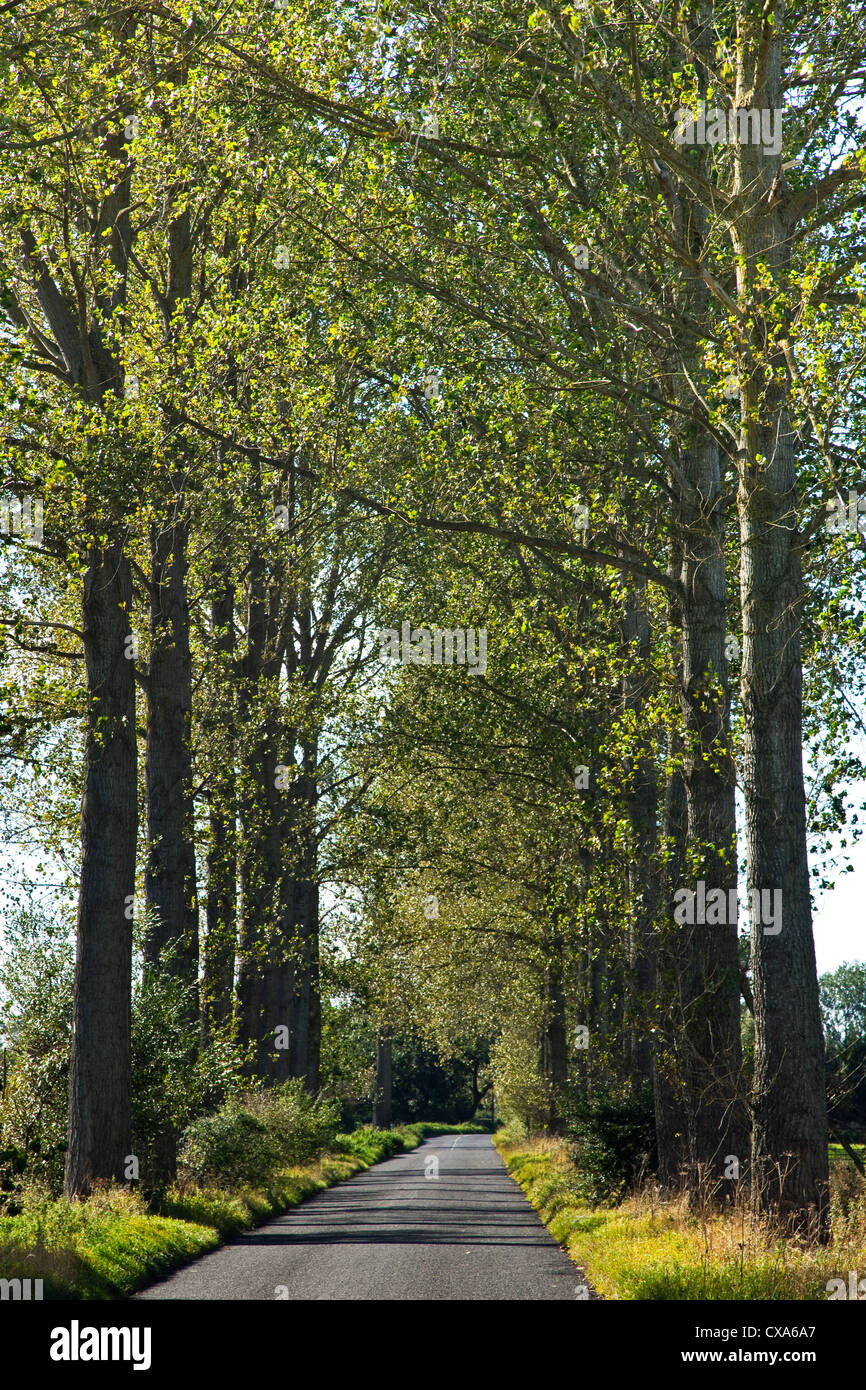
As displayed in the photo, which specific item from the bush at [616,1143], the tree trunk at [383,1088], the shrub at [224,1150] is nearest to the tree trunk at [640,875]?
the bush at [616,1143]

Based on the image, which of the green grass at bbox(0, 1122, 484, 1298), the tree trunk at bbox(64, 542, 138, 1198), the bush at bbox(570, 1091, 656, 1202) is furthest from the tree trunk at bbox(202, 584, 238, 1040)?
the bush at bbox(570, 1091, 656, 1202)

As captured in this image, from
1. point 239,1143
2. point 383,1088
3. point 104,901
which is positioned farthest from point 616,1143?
point 383,1088

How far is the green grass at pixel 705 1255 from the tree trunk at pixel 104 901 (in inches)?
231

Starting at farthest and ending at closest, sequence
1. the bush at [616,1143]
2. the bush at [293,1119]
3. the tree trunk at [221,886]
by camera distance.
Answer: the bush at [293,1119]
the tree trunk at [221,886]
the bush at [616,1143]

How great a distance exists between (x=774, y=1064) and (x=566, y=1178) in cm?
1310

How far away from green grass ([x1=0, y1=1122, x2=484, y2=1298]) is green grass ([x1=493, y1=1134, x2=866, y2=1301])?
14.1 feet

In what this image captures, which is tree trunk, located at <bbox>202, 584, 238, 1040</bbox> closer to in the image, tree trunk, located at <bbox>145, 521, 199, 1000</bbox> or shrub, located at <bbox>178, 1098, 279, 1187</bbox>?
shrub, located at <bbox>178, 1098, 279, 1187</bbox>

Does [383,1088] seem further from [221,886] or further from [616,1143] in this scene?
[616,1143]

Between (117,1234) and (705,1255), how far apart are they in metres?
6.15

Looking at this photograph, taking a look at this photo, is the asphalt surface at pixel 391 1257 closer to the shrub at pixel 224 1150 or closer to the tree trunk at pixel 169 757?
the shrub at pixel 224 1150

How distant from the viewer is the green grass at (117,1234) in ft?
34.8

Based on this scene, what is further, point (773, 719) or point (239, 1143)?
point (239, 1143)

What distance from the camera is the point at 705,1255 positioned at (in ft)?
33.0

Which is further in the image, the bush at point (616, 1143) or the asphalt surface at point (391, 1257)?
the bush at point (616, 1143)
